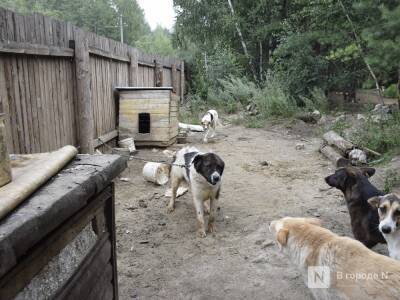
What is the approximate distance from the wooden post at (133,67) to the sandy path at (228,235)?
329 centimetres

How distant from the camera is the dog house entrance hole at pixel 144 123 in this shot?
340 inches

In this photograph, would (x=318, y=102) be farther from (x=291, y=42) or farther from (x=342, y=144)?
(x=342, y=144)

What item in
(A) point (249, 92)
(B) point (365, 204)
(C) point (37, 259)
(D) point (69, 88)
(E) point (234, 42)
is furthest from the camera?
(E) point (234, 42)

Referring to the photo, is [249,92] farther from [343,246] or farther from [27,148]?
[343,246]

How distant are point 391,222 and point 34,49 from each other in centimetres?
435

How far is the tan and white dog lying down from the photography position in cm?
195

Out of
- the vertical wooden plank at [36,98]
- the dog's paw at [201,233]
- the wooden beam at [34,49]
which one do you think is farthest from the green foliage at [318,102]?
the vertical wooden plank at [36,98]

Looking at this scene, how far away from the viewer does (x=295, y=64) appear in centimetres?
1452

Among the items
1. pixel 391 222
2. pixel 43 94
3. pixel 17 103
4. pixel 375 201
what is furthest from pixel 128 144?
pixel 391 222

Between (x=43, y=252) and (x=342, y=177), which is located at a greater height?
(x=43, y=252)

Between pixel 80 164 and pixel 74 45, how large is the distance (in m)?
4.76

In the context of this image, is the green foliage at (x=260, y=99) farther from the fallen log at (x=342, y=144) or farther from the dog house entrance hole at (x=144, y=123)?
the dog house entrance hole at (x=144, y=123)

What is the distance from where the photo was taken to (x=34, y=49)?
4.66 m

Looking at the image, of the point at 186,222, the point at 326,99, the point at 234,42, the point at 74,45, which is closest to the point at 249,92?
the point at 326,99
